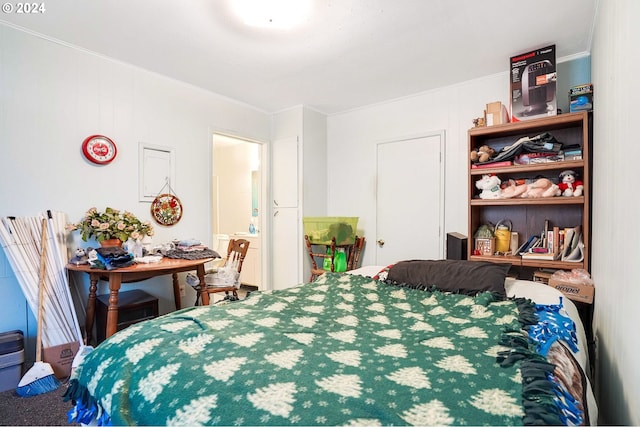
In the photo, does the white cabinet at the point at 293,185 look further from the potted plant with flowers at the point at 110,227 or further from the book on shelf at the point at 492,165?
the book on shelf at the point at 492,165

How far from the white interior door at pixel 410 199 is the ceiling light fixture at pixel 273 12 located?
76.8 inches

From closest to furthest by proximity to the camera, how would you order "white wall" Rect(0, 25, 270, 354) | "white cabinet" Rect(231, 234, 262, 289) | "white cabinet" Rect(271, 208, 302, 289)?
"white wall" Rect(0, 25, 270, 354) → "white cabinet" Rect(271, 208, 302, 289) → "white cabinet" Rect(231, 234, 262, 289)

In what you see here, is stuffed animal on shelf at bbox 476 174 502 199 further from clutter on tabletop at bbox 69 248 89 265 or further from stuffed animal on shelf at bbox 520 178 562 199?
clutter on tabletop at bbox 69 248 89 265

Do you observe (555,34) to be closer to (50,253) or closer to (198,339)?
(198,339)

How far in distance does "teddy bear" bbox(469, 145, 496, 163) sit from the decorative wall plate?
291 cm

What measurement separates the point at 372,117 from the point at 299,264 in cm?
206

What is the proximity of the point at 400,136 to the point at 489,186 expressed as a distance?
1250 mm

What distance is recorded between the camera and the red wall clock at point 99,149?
264 cm

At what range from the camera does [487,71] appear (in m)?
2.98

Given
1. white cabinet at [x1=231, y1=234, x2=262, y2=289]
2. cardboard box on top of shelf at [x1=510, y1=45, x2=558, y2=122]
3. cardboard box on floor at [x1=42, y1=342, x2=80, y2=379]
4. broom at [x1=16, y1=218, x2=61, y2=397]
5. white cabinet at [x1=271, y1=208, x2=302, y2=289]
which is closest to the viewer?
broom at [x1=16, y1=218, x2=61, y2=397]

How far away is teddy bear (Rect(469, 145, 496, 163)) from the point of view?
9.19 ft

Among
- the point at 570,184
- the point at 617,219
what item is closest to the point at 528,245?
the point at 570,184

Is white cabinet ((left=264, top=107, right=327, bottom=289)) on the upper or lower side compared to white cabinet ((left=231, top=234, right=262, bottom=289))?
upper

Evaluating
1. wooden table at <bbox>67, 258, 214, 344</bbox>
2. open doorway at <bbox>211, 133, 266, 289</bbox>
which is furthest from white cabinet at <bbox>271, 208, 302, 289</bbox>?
wooden table at <bbox>67, 258, 214, 344</bbox>
